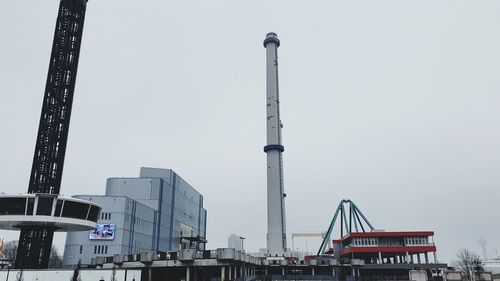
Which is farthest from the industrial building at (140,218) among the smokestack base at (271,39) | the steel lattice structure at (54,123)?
the smokestack base at (271,39)

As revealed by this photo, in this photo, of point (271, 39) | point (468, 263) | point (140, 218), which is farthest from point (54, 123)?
point (468, 263)

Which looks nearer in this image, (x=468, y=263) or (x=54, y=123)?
(x=54, y=123)

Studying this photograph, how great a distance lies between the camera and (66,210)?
63.1 metres

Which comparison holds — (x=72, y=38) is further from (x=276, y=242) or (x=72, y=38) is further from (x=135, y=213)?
(x=276, y=242)

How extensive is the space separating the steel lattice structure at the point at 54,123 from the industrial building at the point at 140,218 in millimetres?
29725

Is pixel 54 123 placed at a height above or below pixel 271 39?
below

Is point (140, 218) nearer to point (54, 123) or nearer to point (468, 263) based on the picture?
point (54, 123)

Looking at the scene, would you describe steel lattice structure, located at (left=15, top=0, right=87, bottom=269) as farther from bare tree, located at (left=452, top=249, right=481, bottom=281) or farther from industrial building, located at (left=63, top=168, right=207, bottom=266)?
bare tree, located at (left=452, top=249, right=481, bottom=281)

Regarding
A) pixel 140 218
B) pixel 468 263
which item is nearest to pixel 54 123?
pixel 140 218

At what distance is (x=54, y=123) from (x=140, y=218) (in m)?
54.9

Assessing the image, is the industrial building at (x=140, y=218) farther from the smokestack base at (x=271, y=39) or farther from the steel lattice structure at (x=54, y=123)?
the smokestack base at (x=271, y=39)

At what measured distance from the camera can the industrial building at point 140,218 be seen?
108 meters

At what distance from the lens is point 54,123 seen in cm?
7794

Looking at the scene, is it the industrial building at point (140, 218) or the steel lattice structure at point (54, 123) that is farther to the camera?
the industrial building at point (140, 218)
